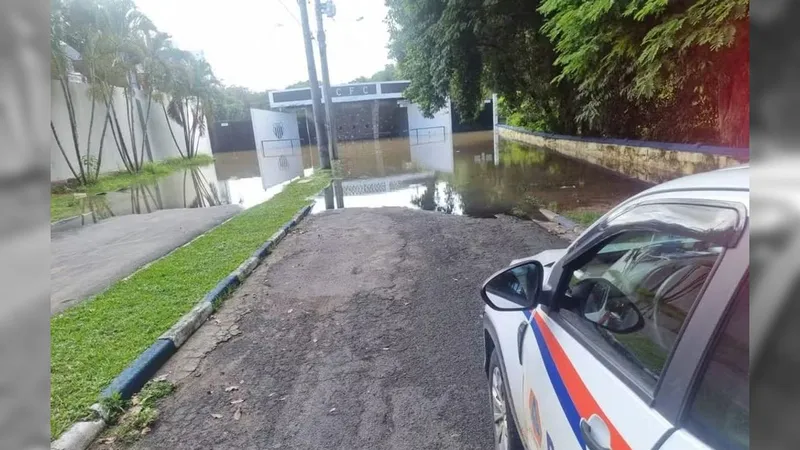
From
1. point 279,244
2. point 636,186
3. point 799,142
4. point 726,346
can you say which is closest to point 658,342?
point 726,346

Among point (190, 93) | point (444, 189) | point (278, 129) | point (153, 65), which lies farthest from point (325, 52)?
point (278, 129)

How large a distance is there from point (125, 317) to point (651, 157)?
11097mm

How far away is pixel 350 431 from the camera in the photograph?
2.77 meters

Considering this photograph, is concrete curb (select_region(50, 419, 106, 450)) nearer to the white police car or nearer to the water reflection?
the white police car

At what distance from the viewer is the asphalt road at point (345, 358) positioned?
2.80 m

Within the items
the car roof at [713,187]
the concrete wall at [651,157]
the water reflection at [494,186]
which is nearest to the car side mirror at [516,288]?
the car roof at [713,187]

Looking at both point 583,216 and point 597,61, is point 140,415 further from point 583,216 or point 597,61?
point 597,61

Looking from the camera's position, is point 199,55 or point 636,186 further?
point 199,55

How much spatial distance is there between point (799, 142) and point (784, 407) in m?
0.40

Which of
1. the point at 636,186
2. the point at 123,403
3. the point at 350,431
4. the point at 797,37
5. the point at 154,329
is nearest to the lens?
the point at 797,37

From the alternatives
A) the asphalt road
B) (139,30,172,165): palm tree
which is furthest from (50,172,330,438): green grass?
(139,30,172,165): palm tree

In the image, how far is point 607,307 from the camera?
169 cm

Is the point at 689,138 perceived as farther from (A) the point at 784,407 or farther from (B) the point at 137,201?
(B) the point at 137,201

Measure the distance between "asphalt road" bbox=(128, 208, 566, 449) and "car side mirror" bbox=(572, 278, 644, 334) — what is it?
122cm
